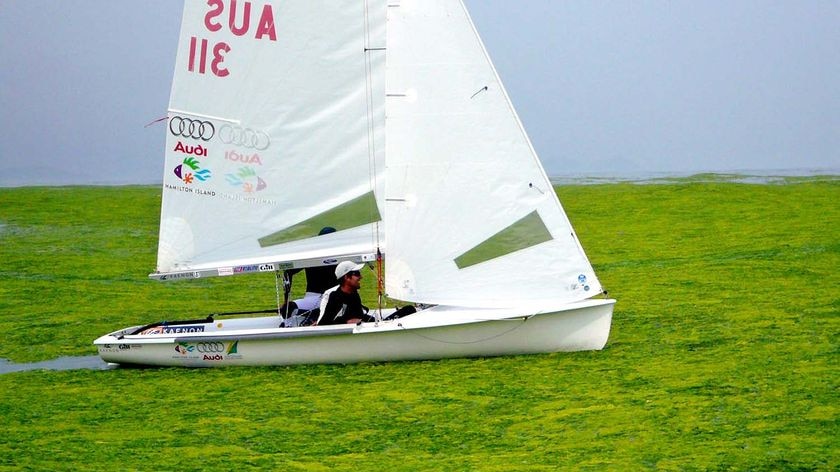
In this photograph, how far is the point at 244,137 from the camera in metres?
10.6

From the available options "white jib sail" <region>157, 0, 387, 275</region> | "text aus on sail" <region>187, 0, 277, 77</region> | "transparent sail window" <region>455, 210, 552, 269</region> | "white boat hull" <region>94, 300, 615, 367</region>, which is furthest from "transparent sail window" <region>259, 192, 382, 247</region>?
"text aus on sail" <region>187, 0, 277, 77</region>

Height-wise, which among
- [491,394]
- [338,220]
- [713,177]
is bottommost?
[491,394]

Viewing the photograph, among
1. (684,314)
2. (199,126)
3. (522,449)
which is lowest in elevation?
(522,449)

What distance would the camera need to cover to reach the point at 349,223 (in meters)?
10.7

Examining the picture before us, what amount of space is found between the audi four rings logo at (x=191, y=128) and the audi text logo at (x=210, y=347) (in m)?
1.66

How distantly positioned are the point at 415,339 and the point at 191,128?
254 cm

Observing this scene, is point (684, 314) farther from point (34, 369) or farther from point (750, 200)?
point (750, 200)

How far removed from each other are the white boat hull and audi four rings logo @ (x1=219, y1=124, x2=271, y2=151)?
149cm

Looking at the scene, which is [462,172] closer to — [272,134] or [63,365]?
[272,134]

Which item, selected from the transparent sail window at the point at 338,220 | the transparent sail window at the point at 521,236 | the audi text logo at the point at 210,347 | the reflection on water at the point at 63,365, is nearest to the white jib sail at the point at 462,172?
the transparent sail window at the point at 521,236

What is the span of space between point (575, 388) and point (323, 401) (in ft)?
5.66

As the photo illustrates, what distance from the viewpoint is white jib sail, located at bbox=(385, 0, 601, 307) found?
9.96 metres

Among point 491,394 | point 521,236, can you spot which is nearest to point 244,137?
point 521,236

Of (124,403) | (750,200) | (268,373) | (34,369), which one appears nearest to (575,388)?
(268,373)
